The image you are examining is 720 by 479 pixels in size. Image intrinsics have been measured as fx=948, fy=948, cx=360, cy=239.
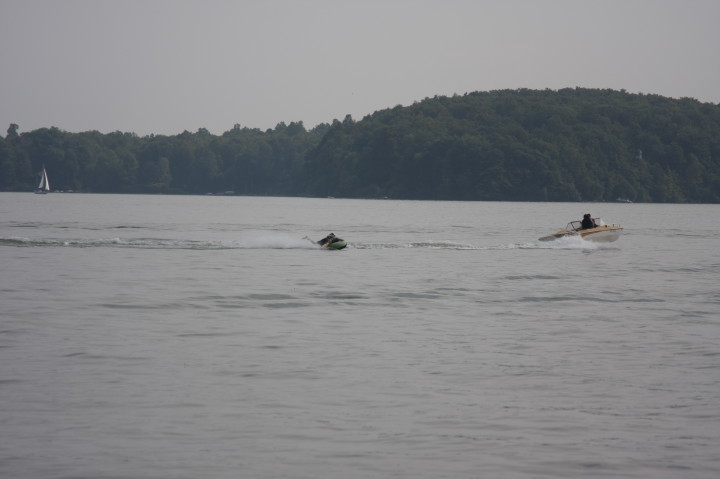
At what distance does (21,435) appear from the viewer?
13219 millimetres

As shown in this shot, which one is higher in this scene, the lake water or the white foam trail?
the white foam trail

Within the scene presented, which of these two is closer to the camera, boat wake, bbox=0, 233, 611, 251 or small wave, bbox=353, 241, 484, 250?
boat wake, bbox=0, 233, 611, 251

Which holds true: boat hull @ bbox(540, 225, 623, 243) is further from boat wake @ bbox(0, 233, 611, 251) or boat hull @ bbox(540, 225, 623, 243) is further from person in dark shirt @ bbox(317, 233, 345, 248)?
person in dark shirt @ bbox(317, 233, 345, 248)

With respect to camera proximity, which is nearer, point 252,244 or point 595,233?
point 252,244

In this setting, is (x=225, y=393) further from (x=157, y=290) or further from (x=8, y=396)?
(x=157, y=290)

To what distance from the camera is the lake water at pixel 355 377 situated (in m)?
12.6

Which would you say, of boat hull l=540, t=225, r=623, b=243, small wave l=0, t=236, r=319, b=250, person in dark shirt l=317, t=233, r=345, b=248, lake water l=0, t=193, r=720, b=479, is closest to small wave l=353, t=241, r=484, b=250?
small wave l=0, t=236, r=319, b=250

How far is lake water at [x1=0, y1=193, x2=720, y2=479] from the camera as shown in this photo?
12.6m

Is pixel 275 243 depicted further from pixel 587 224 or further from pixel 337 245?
pixel 587 224

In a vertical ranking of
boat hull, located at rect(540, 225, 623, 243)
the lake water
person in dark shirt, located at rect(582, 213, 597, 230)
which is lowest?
the lake water

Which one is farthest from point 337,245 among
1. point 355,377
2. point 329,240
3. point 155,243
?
point 355,377

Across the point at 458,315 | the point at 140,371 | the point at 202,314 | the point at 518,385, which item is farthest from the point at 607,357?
the point at 202,314

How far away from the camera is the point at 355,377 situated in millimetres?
17562

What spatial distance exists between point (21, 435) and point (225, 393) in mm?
3780
